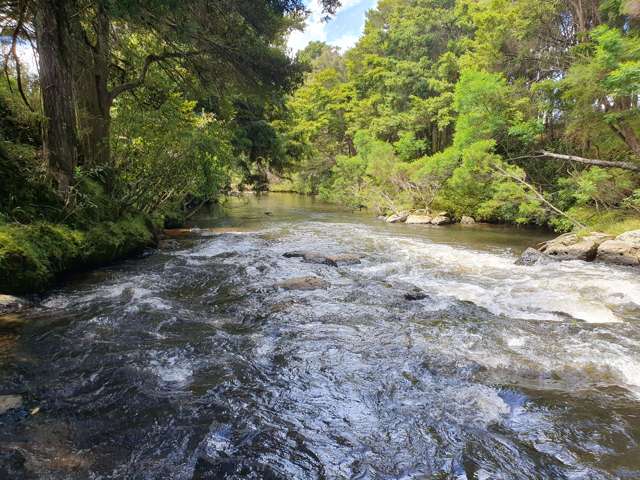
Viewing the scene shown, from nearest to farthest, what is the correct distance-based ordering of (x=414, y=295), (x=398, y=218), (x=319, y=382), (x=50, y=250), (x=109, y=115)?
1. (x=319, y=382)
2. (x=50, y=250)
3. (x=414, y=295)
4. (x=109, y=115)
5. (x=398, y=218)

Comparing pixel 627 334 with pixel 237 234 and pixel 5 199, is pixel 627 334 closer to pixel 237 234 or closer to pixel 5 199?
pixel 5 199

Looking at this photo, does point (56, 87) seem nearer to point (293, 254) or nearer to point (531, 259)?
point (293, 254)

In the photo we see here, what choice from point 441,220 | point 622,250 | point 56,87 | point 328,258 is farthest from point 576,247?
point 56,87

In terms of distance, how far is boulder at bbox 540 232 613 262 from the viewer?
34.7 feet

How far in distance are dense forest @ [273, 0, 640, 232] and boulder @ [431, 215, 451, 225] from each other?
96 centimetres

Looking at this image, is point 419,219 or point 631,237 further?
point 419,219

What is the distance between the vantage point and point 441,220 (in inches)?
771

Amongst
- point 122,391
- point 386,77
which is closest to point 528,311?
point 122,391

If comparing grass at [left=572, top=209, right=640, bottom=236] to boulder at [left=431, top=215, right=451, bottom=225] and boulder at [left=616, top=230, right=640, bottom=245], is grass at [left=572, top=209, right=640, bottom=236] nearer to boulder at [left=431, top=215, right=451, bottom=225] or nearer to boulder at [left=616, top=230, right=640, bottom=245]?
boulder at [left=616, top=230, right=640, bottom=245]

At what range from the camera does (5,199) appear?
→ 5973mm

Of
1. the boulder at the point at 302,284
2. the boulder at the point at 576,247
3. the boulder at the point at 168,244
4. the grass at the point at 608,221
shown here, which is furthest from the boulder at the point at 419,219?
the boulder at the point at 302,284

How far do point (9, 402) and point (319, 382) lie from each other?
2435mm

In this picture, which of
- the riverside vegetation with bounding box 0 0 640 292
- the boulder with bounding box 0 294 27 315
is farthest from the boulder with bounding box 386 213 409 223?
the boulder with bounding box 0 294 27 315

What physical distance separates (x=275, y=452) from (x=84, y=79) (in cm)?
987
